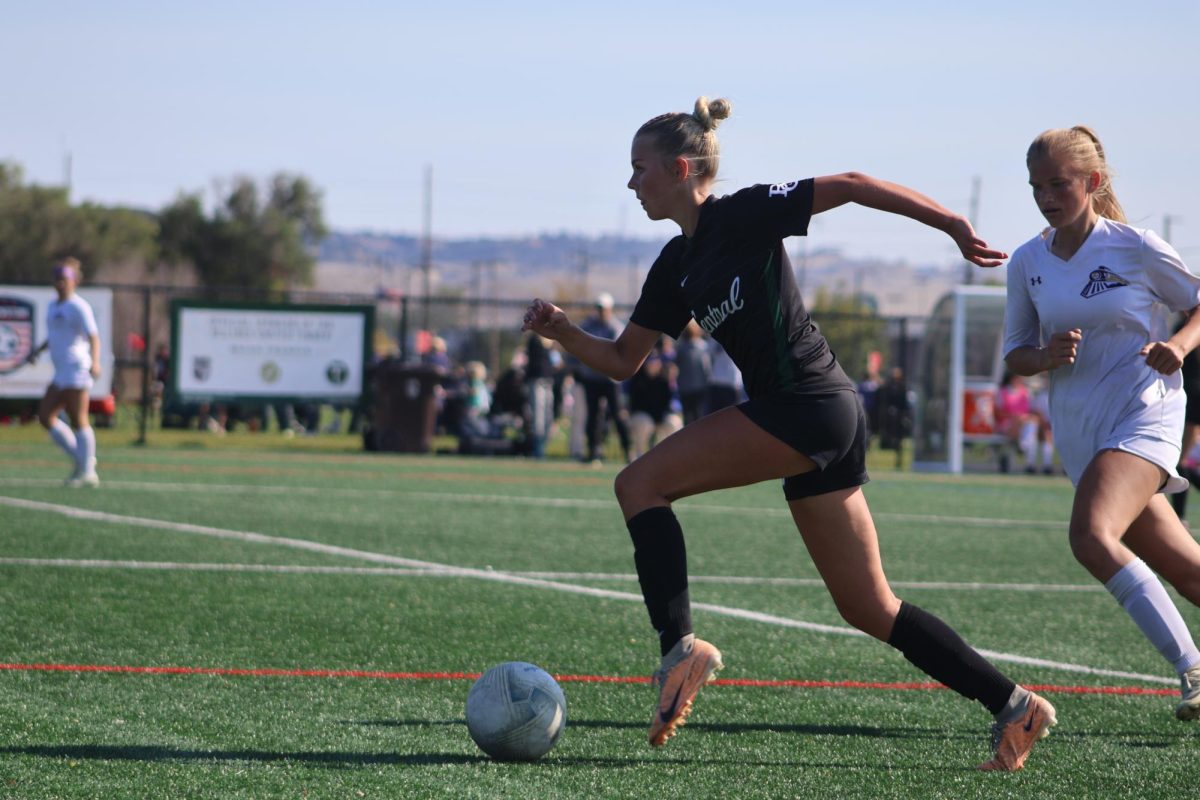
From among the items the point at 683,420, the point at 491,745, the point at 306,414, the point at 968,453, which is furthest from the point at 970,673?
the point at 306,414

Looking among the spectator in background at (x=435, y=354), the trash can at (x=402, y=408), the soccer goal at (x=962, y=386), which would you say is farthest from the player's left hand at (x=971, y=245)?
the spectator in background at (x=435, y=354)

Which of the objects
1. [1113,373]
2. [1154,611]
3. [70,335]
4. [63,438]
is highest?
[1113,373]

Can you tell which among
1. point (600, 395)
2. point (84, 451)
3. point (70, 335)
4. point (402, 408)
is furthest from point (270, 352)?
point (84, 451)

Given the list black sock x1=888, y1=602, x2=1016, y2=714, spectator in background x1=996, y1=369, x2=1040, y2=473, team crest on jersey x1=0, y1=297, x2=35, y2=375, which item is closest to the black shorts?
black sock x1=888, y1=602, x2=1016, y2=714

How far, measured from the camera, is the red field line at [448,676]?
613 centimetres

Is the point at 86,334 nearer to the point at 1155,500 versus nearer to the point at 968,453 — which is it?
the point at 1155,500

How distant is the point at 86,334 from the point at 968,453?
51.3 feet

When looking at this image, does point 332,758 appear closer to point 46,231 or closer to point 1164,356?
point 1164,356

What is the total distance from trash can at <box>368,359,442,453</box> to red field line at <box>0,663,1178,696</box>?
18.6 metres

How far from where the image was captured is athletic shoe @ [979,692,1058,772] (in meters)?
4.83

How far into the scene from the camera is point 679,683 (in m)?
4.64

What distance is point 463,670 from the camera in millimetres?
6406

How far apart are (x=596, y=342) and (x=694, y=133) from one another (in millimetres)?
839

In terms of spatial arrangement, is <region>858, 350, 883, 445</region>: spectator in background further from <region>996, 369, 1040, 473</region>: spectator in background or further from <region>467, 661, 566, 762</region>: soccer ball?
<region>467, 661, 566, 762</region>: soccer ball
